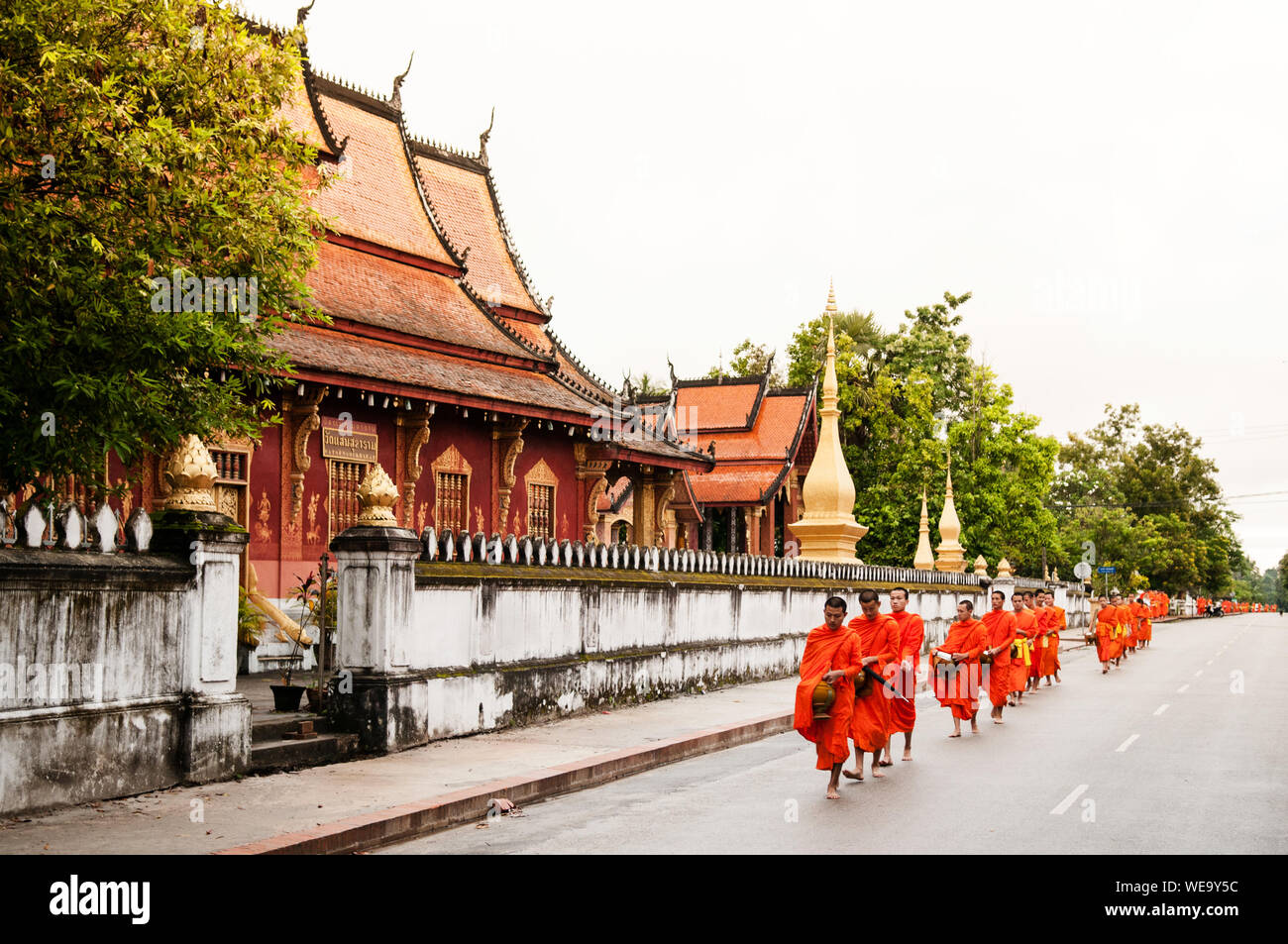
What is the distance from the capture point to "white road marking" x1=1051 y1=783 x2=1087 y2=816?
30.0 ft

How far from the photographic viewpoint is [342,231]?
20297mm

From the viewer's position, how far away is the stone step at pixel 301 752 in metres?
10.1

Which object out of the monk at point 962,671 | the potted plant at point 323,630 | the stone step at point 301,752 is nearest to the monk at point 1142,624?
the monk at point 962,671

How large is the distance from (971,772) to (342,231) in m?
13.5

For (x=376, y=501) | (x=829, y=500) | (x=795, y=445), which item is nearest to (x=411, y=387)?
(x=376, y=501)

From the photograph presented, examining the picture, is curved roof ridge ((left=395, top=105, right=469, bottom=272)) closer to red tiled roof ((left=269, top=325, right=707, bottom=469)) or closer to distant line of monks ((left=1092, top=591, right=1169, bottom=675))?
red tiled roof ((left=269, top=325, right=707, bottom=469))

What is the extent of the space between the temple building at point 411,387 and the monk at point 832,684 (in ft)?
24.9

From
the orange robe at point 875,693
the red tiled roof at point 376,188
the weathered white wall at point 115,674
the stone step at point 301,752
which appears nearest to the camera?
the weathered white wall at point 115,674

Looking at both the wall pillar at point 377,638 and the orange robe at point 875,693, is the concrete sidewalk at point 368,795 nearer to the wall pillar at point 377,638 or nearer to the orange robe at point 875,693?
the wall pillar at point 377,638

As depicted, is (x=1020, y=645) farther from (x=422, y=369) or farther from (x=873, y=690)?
(x=422, y=369)

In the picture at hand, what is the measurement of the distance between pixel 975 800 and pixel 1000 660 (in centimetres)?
681

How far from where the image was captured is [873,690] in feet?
36.6
